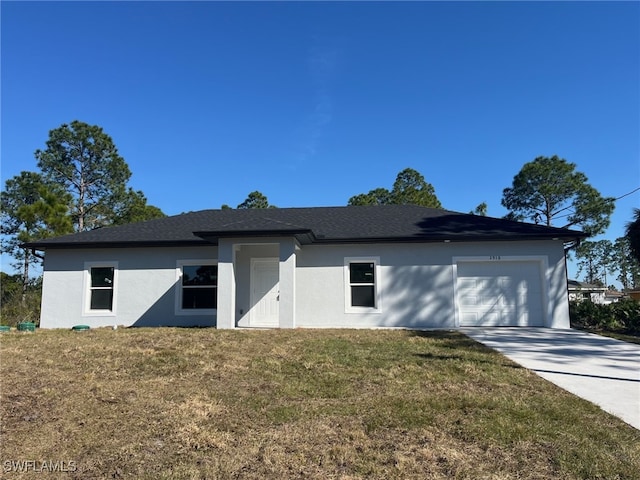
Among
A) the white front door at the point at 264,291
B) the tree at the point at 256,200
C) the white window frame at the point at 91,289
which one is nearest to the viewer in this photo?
the white front door at the point at 264,291

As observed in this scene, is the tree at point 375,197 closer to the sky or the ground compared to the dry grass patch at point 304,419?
closer to the sky

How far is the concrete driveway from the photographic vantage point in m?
5.11

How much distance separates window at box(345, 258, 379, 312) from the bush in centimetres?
721

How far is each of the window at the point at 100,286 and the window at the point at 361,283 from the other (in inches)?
327

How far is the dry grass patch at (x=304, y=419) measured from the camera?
333cm

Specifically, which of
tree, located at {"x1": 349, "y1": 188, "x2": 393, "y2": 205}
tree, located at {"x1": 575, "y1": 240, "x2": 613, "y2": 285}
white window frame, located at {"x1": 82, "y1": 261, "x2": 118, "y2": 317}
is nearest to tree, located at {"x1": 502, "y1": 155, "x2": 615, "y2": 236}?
tree, located at {"x1": 349, "y1": 188, "x2": 393, "y2": 205}

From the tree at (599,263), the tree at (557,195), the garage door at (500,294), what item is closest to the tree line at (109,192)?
the tree at (557,195)

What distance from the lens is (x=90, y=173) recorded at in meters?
29.6

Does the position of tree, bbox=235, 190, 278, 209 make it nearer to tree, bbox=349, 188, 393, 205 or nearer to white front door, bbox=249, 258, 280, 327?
tree, bbox=349, 188, 393, 205

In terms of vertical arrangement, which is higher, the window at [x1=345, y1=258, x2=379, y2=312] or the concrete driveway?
the window at [x1=345, y1=258, x2=379, y2=312]

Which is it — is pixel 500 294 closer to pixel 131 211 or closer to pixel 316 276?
pixel 316 276

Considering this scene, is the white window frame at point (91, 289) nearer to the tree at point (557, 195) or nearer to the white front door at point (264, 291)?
the white front door at point (264, 291)

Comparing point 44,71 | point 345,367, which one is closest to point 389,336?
point 345,367

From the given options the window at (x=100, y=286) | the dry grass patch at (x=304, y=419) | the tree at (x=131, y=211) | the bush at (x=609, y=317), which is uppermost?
the tree at (x=131, y=211)
